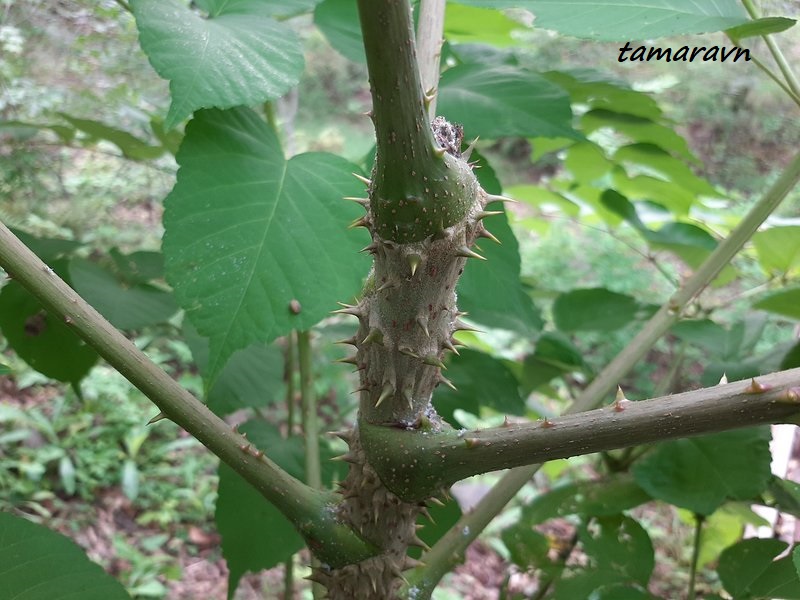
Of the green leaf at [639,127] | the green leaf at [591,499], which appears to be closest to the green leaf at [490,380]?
the green leaf at [591,499]

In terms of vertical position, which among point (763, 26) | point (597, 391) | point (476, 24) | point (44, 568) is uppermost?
point (476, 24)

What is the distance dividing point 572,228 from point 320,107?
1539mm

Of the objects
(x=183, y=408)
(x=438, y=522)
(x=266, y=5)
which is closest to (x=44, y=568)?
(x=183, y=408)

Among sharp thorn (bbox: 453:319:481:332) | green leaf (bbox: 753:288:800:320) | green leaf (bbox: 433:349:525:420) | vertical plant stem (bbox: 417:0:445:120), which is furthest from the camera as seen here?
green leaf (bbox: 433:349:525:420)

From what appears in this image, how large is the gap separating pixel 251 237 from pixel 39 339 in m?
0.35

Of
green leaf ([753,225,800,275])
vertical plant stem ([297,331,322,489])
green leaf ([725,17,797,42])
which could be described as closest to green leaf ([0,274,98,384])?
vertical plant stem ([297,331,322,489])

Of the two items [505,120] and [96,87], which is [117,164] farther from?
[505,120]

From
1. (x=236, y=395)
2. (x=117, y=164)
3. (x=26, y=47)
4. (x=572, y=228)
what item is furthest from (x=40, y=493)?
(x=572, y=228)

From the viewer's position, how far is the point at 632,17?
21.4 inches

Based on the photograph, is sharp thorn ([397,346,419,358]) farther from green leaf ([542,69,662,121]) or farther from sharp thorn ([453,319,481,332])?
green leaf ([542,69,662,121])

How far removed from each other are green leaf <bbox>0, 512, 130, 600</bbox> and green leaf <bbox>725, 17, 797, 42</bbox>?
605 mm

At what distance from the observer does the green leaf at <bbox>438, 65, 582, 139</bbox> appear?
24.8 inches

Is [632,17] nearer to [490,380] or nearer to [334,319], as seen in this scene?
[490,380]

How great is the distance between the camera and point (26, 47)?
1.69 meters
